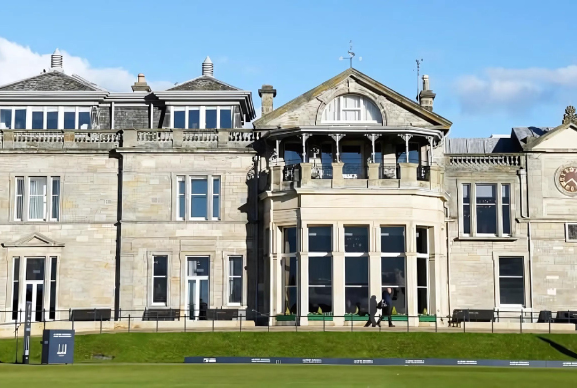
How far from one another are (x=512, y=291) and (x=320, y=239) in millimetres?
9951

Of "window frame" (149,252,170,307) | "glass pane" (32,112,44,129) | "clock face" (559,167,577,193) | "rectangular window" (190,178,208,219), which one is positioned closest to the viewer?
"window frame" (149,252,170,307)

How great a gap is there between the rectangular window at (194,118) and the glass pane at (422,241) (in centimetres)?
1226

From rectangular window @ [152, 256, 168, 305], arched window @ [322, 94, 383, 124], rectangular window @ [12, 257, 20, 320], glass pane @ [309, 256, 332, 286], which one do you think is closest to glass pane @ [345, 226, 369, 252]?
glass pane @ [309, 256, 332, 286]

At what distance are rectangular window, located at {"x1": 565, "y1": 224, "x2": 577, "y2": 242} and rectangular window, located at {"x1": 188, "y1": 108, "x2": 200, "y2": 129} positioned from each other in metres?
18.4

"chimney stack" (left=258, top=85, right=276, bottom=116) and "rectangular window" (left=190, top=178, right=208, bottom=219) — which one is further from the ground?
"chimney stack" (left=258, top=85, right=276, bottom=116)

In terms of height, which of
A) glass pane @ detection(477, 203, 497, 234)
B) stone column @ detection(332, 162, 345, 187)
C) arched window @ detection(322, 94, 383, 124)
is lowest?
glass pane @ detection(477, 203, 497, 234)

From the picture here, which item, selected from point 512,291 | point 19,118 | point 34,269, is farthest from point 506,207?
point 19,118

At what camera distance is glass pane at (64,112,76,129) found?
169 feet

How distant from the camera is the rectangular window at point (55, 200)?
4944cm

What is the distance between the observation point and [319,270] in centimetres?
4572

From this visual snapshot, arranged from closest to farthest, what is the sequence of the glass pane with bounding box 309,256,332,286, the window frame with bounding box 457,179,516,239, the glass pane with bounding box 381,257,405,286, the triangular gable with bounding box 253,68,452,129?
the glass pane with bounding box 381,257,405,286 → the glass pane with bounding box 309,256,332,286 → the triangular gable with bounding box 253,68,452,129 → the window frame with bounding box 457,179,516,239

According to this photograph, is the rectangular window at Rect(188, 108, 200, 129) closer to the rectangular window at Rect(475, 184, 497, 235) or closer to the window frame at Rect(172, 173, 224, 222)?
the window frame at Rect(172, 173, 224, 222)

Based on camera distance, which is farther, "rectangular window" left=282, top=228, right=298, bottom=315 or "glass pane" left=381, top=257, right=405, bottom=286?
"rectangular window" left=282, top=228, right=298, bottom=315

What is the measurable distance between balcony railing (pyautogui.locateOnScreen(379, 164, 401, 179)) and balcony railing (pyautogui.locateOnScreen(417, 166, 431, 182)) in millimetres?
1256
